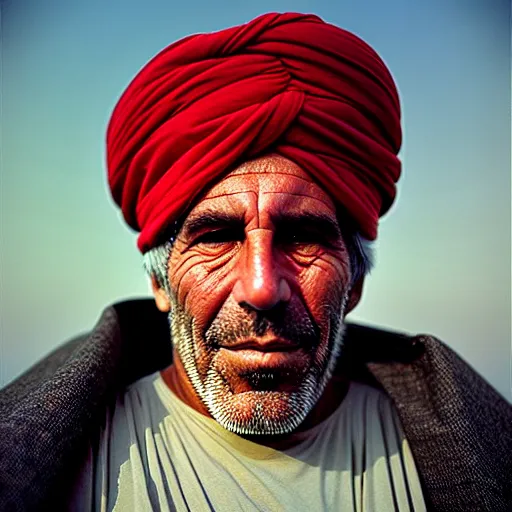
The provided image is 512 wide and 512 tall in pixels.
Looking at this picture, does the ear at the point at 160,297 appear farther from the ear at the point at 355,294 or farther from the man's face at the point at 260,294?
the ear at the point at 355,294

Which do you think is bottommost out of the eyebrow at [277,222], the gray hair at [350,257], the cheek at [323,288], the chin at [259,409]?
the chin at [259,409]

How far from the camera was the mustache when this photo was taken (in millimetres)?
1809

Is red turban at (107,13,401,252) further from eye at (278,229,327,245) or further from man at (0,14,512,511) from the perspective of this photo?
eye at (278,229,327,245)

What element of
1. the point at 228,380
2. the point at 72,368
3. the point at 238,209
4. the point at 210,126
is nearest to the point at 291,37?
the point at 210,126

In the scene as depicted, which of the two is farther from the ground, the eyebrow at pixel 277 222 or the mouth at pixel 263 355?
the eyebrow at pixel 277 222

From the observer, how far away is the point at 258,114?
191cm

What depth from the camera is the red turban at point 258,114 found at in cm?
193

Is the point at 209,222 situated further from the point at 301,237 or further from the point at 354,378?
the point at 354,378

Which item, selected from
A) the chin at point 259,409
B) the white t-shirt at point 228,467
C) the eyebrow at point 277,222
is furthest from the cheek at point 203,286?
the white t-shirt at point 228,467

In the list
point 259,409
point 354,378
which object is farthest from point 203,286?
point 354,378

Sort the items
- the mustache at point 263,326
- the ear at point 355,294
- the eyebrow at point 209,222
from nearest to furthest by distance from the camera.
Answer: the mustache at point 263,326 → the eyebrow at point 209,222 → the ear at point 355,294

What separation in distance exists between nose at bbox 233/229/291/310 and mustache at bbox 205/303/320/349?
0.04 meters

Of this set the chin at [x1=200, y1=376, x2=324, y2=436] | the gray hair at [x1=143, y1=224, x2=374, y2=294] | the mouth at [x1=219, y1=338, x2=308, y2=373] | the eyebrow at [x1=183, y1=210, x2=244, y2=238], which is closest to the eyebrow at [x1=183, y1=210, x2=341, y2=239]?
the eyebrow at [x1=183, y1=210, x2=244, y2=238]

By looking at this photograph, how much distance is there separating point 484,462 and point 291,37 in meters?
1.54
